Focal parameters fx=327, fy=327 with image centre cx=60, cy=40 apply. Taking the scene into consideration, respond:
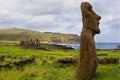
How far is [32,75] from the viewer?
42.4 metres

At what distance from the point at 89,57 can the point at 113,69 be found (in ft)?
14.4

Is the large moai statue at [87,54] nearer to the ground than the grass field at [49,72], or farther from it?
farther from it

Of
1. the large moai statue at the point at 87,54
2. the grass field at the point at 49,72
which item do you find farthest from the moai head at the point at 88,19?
the grass field at the point at 49,72

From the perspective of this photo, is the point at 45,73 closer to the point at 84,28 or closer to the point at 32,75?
the point at 32,75

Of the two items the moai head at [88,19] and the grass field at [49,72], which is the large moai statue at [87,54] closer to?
the moai head at [88,19]

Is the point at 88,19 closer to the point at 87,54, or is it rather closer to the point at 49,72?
the point at 87,54

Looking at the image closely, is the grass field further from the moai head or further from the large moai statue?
the moai head

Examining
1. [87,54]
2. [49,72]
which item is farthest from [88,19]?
[49,72]

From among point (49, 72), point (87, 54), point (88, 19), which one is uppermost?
point (88, 19)

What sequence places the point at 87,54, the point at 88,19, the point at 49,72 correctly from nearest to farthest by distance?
1. the point at 87,54
2. the point at 88,19
3. the point at 49,72

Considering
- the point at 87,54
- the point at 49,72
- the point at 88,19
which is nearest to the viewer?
the point at 87,54

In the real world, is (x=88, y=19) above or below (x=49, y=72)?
above

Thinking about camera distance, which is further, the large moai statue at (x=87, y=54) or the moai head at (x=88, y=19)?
the moai head at (x=88, y=19)

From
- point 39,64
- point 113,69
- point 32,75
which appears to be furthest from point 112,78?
point 39,64
